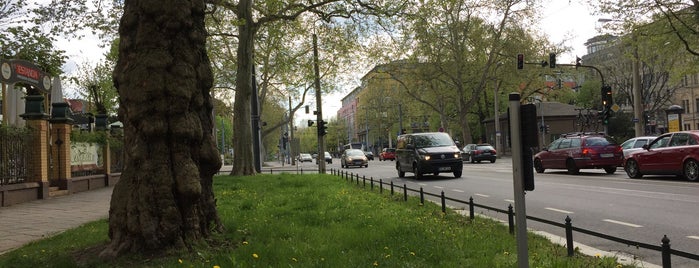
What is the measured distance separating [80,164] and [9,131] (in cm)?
562

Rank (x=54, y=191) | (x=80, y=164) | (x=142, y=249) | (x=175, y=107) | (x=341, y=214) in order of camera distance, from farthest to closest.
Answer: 1. (x=80, y=164)
2. (x=54, y=191)
3. (x=341, y=214)
4. (x=175, y=107)
5. (x=142, y=249)

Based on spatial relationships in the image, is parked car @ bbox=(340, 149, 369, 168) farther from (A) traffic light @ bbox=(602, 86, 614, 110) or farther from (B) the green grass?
(B) the green grass

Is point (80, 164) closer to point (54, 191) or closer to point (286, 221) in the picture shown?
point (54, 191)

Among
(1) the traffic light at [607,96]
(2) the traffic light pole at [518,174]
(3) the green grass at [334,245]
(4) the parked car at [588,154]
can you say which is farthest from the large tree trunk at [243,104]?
(1) the traffic light at [607,96]

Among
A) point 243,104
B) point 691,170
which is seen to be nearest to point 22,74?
point 243,104

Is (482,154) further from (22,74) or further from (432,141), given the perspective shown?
(22,74)

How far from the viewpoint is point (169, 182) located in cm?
551

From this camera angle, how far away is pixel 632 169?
1697 centimetres

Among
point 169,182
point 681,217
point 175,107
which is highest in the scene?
point 175,107

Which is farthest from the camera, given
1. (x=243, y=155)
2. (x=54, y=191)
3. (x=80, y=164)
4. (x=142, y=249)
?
(x=243, y=155)

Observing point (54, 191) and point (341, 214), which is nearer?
point (341, 214)

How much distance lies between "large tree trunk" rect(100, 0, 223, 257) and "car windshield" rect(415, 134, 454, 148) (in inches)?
596

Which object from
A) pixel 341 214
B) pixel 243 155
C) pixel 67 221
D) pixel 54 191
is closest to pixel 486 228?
pixel 341 214

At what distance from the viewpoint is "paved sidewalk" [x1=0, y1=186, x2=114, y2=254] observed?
8.02 m
